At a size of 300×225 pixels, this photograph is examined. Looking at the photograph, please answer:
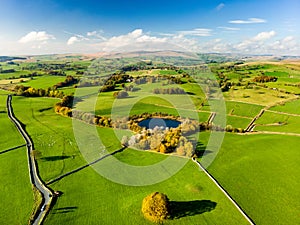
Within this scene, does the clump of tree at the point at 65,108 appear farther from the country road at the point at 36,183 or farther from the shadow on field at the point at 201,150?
the shadow on field at the point at 201,150

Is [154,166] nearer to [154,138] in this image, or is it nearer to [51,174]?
[154,138]

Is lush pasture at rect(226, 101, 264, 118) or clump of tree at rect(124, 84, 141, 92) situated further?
clump of tree at rect(124, 84, 141, 92)

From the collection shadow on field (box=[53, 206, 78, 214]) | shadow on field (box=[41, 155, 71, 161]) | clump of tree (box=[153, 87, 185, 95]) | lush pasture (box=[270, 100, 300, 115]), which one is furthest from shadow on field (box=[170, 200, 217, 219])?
clump of tree (box=[153, 87, 185, 95])

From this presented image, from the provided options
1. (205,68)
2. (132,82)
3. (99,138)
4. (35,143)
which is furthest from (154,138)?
(205,68)

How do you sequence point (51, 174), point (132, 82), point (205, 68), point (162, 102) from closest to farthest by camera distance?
point (51, 174) < point (162, 102) < point (132, 82) < point (205, 68)

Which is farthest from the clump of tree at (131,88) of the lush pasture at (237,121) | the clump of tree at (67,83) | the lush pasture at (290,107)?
the lush pasture at (290,107)

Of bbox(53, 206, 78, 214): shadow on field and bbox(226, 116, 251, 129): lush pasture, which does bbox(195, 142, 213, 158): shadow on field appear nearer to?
bbox(226, 116, 251, 129): lush pasture

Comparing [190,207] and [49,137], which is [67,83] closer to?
[49,137]
